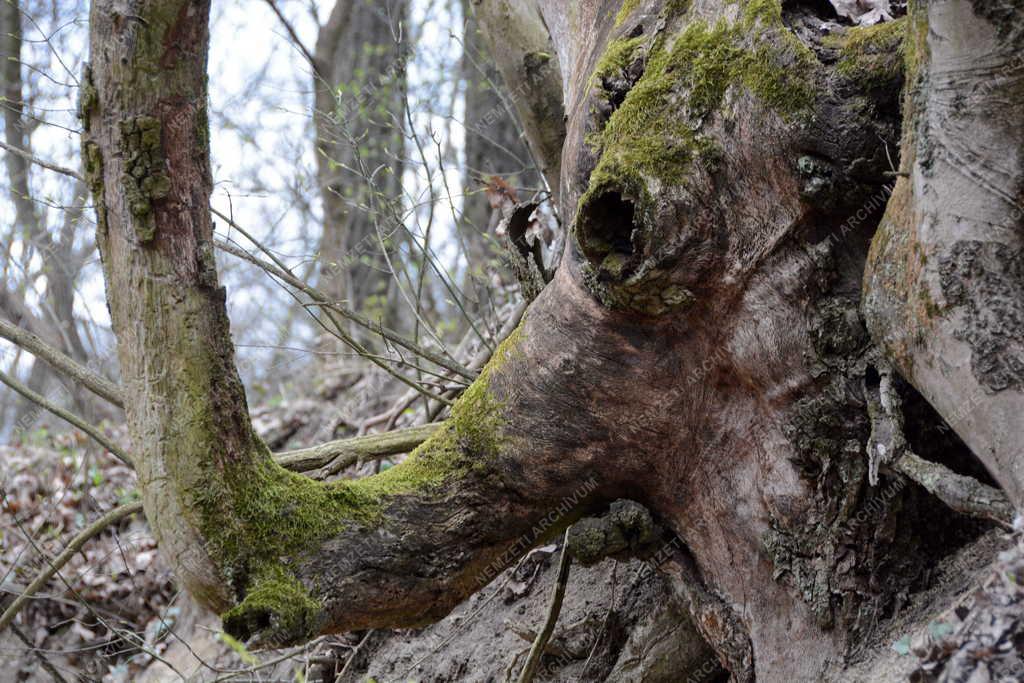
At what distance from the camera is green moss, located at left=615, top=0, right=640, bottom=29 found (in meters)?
2.91

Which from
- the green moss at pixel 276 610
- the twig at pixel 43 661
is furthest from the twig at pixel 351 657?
the green moss at pixel 276 610

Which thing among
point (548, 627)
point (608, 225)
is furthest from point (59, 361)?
point (608, 225)

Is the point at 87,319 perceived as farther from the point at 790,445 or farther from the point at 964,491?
the point at 964,491

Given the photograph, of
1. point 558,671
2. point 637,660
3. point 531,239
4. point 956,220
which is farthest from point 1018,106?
point 558,671

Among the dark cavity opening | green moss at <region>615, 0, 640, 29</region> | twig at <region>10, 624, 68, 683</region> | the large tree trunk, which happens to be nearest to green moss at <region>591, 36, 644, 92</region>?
the large tree trunk

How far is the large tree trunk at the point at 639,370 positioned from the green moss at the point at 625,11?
0.01 meters

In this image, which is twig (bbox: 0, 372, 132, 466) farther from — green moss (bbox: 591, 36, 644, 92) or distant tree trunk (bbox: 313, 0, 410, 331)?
distant tree trunk (bbox: 313, 0, 410, 331)

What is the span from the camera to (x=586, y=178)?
2768 mm

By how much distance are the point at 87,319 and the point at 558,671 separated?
6.66 metres

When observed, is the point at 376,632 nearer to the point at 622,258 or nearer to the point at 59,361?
the point at 59,361

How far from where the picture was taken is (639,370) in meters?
2.75

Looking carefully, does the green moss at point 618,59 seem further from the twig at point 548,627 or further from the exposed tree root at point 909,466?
the twig at point 548,627

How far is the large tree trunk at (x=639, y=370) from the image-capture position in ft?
7.44

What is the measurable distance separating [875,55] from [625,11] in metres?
0.89
